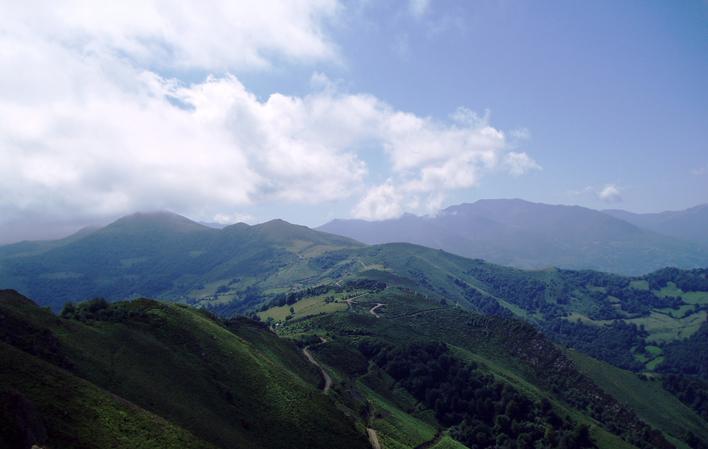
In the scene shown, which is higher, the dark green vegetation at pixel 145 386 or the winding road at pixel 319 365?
the dark green vegetation at pixel 145 386

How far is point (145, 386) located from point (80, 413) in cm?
1805

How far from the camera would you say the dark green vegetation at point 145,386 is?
156 feet

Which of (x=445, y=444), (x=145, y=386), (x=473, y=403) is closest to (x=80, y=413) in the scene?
(x=145, y=386)

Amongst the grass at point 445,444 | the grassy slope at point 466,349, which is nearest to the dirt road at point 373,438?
the grass at point 445,444

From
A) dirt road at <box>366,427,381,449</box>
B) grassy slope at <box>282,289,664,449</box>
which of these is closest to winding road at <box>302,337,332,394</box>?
grassy slope at <box>282,289,664,449</box>

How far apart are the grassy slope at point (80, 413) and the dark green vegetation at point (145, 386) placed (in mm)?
125

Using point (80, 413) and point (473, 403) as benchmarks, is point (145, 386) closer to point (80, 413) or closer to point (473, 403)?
point (80, 413)

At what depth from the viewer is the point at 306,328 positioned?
7328 inches

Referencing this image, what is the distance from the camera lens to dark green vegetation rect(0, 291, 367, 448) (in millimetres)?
47406

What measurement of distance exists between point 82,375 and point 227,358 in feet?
97.2

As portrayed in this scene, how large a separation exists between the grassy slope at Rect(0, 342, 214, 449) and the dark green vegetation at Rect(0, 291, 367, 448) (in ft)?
0.41

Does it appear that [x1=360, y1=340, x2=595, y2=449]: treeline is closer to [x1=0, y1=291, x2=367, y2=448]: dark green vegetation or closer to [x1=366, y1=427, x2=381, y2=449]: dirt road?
[x1=366, y1=427, x2=381, y2=449]: dirt road

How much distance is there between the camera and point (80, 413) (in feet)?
159

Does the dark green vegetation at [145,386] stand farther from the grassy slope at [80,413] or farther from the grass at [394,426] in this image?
the grass at [394,426]
